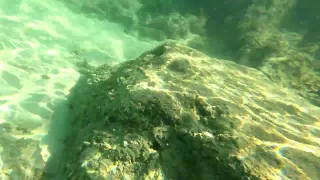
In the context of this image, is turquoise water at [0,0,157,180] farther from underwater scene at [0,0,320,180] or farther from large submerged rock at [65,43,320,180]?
large submerged rock at [65,43,320,180]

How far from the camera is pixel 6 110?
4270mm

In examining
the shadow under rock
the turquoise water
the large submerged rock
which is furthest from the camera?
the turquoise water

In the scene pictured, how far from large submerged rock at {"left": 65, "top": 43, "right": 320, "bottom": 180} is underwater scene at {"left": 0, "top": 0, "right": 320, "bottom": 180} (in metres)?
0.01

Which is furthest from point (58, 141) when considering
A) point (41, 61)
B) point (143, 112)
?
point (41, 61)

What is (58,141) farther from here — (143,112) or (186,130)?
(186,130)

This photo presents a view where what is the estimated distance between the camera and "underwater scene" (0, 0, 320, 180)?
2.94 m

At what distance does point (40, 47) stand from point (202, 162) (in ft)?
17.3

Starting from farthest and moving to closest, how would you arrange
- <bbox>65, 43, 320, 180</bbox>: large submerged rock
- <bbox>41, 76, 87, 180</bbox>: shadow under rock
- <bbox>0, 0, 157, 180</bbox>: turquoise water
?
<bbox>0, 0, 157, 180</bbox>: turquoise water → <bbox>41, 76, 87, 180</bbox>: shadow under rock → <bbox>65, 43, 320, 180</bbox>: large submerged rock

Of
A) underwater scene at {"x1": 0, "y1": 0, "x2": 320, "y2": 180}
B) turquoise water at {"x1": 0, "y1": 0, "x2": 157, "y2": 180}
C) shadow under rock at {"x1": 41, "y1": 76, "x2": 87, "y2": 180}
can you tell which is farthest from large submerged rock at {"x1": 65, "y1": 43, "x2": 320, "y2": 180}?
turquoise water at {"x1": 0, "y1": 0, "x2": 157, "y2": 180}

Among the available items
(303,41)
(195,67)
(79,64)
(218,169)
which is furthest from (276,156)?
(303,41)

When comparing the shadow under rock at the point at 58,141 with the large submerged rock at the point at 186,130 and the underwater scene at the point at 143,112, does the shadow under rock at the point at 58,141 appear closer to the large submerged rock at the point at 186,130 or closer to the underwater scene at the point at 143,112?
the underwater scene at the point at 143,112

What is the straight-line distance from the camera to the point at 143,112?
3406 mm

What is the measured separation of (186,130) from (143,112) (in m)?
0.60

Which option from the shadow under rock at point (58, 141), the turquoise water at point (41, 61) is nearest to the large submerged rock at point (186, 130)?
the shadow under rock at point (58, 141)
